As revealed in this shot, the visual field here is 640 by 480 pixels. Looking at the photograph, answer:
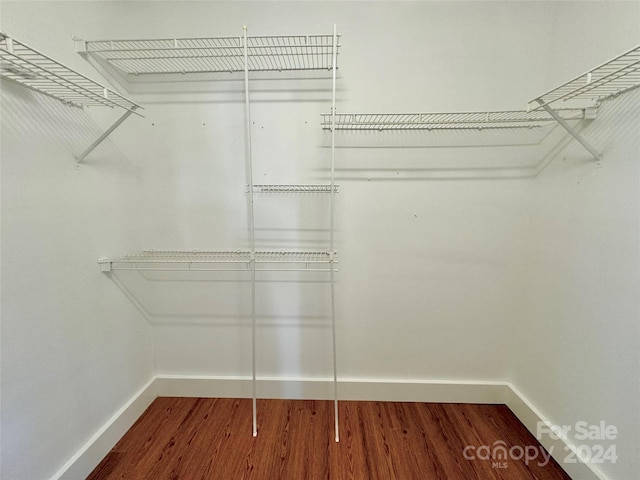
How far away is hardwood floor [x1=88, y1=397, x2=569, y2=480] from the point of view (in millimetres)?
1362

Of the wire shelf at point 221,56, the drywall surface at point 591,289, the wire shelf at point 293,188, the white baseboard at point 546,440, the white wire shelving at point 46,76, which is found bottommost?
the white baseboard at point 546,440

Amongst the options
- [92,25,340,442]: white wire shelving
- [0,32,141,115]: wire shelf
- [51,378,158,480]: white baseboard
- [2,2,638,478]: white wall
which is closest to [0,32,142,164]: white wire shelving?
[0,32,141,115]: wire shelf

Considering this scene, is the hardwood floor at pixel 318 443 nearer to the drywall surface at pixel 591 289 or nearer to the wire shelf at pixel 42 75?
the drywall surface at pixel 591 289

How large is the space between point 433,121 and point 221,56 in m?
1.26

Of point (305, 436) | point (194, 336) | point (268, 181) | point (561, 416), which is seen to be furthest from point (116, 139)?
point (561, 416)

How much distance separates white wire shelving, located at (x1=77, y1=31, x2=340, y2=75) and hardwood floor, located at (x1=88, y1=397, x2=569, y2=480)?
208 cm

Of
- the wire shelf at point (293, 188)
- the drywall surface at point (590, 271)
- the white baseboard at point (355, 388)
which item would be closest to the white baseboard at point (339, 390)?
the white baseboard at point (355, 388)

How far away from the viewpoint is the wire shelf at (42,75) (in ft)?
2.96

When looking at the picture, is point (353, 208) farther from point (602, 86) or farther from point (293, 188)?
point (602, 86)

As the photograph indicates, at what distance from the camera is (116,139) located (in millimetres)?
1518

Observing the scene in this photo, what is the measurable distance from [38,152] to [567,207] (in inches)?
96.4

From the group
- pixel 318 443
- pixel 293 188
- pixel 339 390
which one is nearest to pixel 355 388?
pixel 339 390

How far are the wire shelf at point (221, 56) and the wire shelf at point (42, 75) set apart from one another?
1.15 ft

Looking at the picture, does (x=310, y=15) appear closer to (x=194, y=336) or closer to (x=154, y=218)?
(x=154, y=218)
